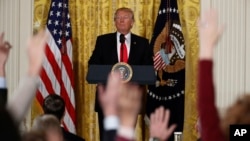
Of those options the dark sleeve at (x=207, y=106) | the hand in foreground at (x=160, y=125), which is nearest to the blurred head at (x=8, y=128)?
the dark sleeve at (x=207, y=106)

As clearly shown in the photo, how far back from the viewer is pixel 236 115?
275cm

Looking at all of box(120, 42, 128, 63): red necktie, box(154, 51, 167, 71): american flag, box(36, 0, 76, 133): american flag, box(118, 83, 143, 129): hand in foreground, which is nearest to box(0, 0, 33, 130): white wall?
box(36, 0, 76, 133): american flag

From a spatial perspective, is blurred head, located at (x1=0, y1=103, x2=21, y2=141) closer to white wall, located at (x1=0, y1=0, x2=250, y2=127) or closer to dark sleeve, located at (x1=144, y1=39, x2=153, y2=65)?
dark sleeve, located at (x1=144, y1=39, x2=153, y2=65)

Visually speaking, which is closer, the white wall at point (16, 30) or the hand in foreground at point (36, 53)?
the hand in foreground at point (36, 53)

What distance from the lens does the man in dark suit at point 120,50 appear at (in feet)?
28.5

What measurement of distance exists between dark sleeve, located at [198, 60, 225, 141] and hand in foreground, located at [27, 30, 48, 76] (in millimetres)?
719

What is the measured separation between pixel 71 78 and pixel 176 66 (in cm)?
135

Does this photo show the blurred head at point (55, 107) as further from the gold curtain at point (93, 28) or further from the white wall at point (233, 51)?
the white wall at point (233, 51)

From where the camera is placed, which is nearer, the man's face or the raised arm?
the raised arm

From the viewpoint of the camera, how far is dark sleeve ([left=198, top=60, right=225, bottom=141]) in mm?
2705

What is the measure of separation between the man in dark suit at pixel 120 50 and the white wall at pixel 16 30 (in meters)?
1.53

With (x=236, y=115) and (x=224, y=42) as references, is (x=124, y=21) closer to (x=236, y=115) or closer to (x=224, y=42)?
(x=224, y=42)

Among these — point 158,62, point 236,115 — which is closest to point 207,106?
point 236,115

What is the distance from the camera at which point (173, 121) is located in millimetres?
10000
